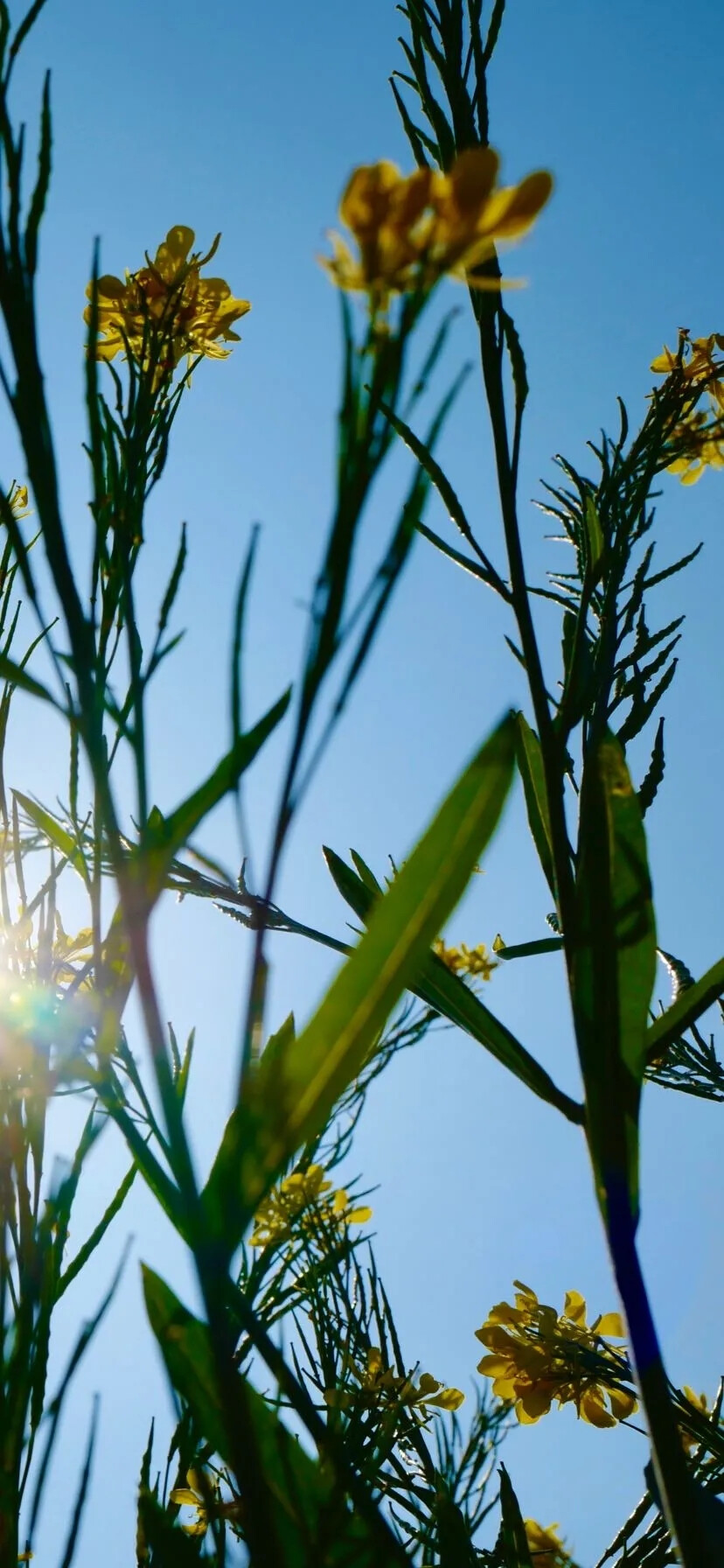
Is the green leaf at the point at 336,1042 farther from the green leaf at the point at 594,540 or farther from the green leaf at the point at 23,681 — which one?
the green leaf at the point at 594,540

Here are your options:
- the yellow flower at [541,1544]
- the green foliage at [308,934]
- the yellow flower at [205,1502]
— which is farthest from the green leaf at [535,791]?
the yellow flower at [541,1544]

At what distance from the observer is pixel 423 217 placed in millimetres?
348

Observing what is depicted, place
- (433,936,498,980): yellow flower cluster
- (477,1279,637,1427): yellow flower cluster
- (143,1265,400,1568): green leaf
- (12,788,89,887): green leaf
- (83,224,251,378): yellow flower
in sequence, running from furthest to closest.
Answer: (433,936,498,980): yellow flower cluster
(477,1279,637,1427): yellow flower cluster
(83,224,251,378): yellow flower
(12,788,89,887): green leaf
(143,1265,400,1568): green leaf

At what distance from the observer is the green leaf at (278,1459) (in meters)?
0.42

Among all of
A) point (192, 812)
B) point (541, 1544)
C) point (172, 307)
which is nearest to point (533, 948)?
point (192, 812)

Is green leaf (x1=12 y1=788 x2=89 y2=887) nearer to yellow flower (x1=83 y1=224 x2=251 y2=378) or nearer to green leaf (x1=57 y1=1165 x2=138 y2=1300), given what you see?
green leaf (x1=57 y1=1165 x2=138 y2=1300)

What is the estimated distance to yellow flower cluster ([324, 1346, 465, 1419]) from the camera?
1080 millimetres

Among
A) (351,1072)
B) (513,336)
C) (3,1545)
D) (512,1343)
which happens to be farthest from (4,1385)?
(512,1343)

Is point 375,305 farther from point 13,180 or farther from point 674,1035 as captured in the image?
point 674,1035

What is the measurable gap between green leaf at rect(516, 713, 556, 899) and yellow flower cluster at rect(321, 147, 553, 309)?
338 millimetres

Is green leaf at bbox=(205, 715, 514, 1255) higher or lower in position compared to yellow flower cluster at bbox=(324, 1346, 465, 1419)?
higher

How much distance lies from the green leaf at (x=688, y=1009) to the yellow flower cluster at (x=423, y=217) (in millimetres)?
320

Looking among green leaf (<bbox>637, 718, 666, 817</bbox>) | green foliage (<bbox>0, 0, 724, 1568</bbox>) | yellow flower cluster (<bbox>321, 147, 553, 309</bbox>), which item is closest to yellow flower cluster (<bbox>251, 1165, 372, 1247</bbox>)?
green foliage (<bbox>0, 0, 724, 1568</bbox>)

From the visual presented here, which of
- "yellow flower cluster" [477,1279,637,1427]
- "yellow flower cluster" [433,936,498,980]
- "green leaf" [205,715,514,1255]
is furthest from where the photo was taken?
"yellow flower cluster" [433,936,498,980]
